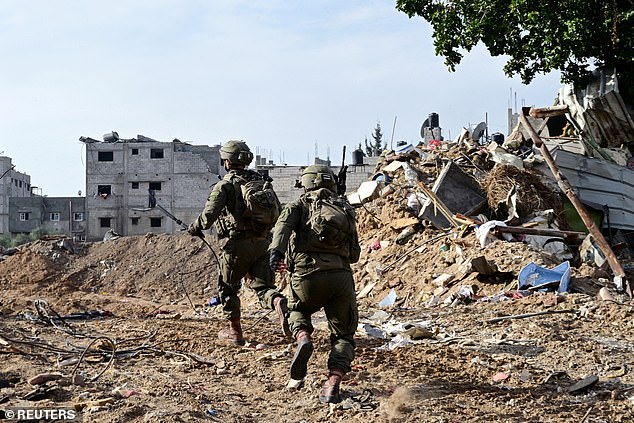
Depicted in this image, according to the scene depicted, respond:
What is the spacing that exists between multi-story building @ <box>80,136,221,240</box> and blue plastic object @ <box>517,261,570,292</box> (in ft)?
135

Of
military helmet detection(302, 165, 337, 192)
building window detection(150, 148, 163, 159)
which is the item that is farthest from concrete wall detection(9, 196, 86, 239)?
military helmet detection(302, 165, 337, 192)

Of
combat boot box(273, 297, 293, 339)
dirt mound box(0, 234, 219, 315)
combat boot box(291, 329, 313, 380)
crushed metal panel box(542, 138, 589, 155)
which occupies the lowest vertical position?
dirt mound box(0, 234, 219, 315)

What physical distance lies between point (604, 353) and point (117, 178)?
4588 centimetres

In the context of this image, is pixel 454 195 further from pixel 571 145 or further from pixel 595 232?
→ pixel 571 145

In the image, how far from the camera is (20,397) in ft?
16.3

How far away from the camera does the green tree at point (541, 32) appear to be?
14.6m

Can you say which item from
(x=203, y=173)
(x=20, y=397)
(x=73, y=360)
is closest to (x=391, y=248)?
(x=73, y=360)

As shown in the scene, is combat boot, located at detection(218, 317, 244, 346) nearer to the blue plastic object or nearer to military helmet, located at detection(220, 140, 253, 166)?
military helmet, located at detection(220, 140, 253, 166)

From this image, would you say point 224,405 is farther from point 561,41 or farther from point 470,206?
point 561,41

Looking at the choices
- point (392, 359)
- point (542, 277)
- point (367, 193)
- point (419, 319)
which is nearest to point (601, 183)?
point (367, 193)

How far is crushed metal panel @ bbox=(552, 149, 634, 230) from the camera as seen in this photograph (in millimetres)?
14906

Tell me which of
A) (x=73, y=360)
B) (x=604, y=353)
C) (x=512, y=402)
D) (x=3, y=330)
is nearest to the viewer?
(x=512, y=402)

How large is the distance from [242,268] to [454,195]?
6.67m

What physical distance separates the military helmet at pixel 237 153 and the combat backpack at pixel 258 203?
0.19 metres
